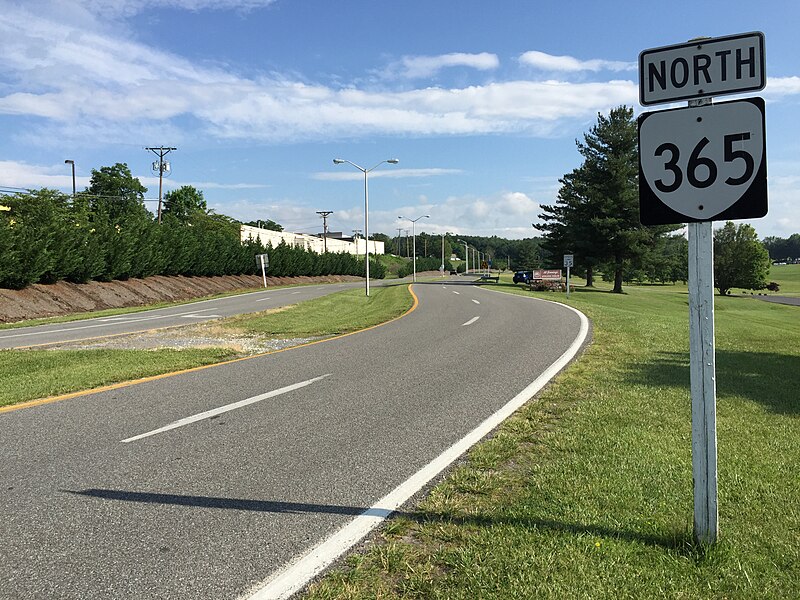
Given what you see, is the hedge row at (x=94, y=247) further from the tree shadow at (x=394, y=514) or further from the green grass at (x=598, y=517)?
the green grass at (x=598, y=517)

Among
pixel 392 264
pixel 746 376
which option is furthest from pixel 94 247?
pixel 392 264

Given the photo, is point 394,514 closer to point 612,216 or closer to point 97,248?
point 97,248

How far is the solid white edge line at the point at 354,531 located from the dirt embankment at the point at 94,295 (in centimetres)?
2615

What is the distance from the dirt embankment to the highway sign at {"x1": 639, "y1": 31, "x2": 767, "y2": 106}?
28.2m

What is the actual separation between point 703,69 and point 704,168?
0.60 meters

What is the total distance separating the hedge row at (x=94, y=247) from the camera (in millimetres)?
28219

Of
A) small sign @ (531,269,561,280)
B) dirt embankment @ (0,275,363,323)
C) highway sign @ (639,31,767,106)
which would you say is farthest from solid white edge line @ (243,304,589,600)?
small sign @ (531,269,561,280)

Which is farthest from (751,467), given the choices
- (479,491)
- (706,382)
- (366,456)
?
(366,456)

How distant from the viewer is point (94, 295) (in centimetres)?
3209

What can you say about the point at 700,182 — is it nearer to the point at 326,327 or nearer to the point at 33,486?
the point at 33,486

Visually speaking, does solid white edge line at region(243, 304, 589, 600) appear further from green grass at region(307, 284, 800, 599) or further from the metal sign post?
the metal sign post

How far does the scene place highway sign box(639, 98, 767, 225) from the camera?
9.95 feet

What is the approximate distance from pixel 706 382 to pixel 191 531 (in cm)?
321

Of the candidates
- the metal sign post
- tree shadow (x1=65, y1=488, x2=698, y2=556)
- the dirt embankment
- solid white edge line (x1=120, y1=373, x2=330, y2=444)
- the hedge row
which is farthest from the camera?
the hedge row
